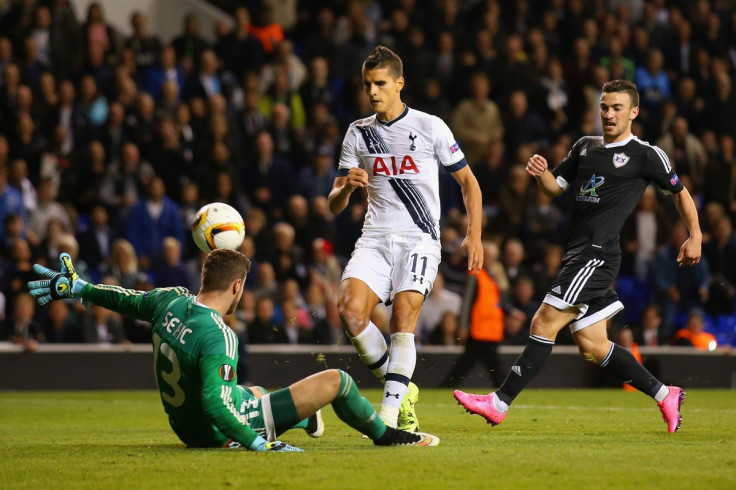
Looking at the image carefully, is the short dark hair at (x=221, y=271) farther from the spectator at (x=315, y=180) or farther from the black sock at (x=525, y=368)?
the spectator at (x=315, y=180)

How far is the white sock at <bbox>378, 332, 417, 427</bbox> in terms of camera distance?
7312 mm

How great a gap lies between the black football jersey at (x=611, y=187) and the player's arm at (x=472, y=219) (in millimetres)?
812

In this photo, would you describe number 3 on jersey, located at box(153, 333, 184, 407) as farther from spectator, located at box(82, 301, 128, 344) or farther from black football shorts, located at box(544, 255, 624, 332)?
spectator, located at box(82, 301, 128, 344)

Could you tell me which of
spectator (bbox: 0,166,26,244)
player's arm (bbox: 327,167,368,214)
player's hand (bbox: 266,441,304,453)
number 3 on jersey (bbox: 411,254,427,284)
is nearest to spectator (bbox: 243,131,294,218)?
spectator (bbox: 0,166,26,244)

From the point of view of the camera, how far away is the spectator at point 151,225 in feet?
49.0

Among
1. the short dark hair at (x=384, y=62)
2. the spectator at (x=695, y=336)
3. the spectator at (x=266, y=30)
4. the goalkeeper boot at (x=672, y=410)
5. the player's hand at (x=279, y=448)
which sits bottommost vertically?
the spectator at (x=695, y=336)

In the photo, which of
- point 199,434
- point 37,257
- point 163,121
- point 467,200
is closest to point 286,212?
point 163,121

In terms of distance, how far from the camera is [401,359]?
745 cm

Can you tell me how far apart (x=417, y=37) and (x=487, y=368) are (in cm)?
614

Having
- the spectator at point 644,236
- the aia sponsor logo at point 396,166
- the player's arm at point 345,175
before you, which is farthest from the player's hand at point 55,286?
the spectator at point 644,236

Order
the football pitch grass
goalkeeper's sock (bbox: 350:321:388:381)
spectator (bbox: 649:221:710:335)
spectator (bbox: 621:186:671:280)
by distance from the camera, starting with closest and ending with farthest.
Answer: the football pitch grass
goalkeeper's sock (bbox: 350:321:388:381)
spectator (bbox: 649:221:710:335)
spectator (bbox: 621:186:671:280)

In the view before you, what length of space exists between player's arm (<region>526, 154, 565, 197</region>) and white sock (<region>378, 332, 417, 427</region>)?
4.88 ft

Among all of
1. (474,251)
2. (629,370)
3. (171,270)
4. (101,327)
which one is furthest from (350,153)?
(101,327)

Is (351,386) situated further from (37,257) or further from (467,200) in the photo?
(37,257)
